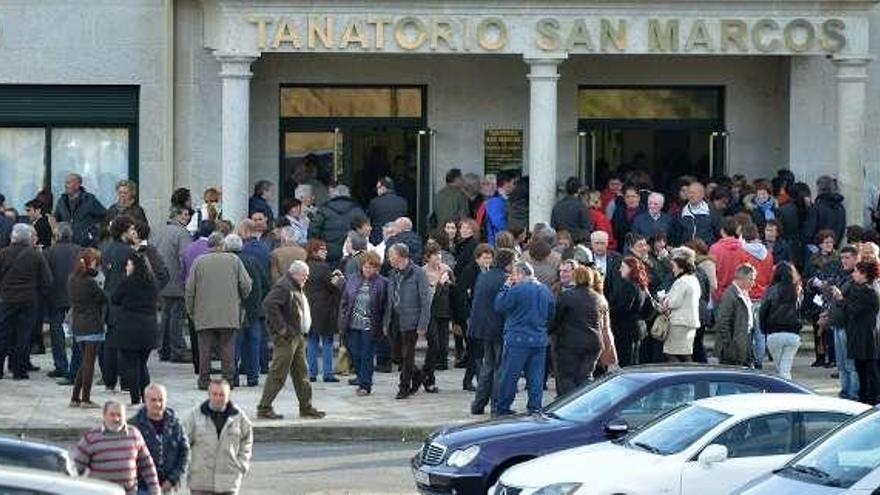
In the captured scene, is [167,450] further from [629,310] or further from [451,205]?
[451,205]

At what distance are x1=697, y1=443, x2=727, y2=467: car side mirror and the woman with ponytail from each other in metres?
9.38

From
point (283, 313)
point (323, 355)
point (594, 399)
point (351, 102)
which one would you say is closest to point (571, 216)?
point (323, 355)

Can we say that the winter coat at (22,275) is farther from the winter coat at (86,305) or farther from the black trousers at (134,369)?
the black trousers at (134,369)

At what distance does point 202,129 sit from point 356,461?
35.8 feet

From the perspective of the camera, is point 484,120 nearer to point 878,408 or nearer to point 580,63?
point 580,63

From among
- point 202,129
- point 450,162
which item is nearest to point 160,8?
point 202,129

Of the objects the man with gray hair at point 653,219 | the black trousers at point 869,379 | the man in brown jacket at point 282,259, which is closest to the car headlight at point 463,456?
the black trousers at point 869,379

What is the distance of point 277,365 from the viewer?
23969mm

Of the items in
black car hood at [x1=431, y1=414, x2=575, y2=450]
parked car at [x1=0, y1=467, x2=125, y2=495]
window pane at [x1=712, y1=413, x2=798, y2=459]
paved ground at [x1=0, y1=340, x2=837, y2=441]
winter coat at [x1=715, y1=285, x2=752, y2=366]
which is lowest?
paved ground at [x1=0, y1=340, x2=837, y2=441]

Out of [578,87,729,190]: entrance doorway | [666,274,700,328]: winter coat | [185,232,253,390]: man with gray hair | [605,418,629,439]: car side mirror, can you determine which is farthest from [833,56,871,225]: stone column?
[605,418,629,439]: car side mirror

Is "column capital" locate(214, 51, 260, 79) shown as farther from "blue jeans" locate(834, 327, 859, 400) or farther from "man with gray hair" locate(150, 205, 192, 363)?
"blue jeans" locate(834, 327, 859, 400)

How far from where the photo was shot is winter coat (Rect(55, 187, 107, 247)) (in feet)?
101

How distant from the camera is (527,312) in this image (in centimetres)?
2398

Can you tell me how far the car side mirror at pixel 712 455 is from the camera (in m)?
17.4
